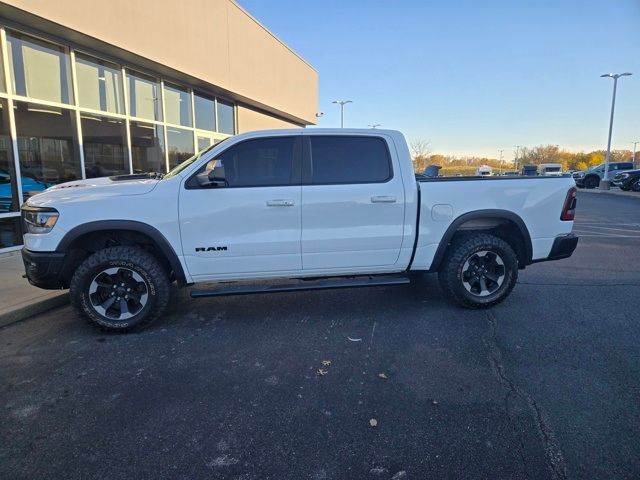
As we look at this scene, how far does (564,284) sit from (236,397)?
4967 millimetres

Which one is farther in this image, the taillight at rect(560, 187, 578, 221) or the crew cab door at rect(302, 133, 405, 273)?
the taillight at rect(560, 187, 578, 221)

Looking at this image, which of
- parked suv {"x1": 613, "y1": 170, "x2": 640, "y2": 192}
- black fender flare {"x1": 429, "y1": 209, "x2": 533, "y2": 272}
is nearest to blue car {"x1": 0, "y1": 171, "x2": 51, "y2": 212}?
black fender flare {"x1": 429, "y1": 209, "x2": 533, "y2": 272}

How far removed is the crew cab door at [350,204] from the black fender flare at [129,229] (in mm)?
1327

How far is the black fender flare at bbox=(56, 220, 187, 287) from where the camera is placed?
3.80 metres

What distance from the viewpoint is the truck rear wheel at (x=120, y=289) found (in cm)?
389

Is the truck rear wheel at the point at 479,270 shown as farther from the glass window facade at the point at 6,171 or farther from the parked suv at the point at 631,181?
the parked suv at the point at 631,181

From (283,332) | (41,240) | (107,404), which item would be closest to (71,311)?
(41,240)

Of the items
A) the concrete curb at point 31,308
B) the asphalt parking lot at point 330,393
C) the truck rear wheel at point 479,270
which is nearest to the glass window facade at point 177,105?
the concrete curb at point 31,308

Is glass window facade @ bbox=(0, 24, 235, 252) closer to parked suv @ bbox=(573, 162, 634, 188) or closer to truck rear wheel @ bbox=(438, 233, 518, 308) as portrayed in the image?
truck rear wheel @ bbox=(438, 233, 518, 308)

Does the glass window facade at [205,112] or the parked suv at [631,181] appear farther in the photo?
the parked suv at [631,181]

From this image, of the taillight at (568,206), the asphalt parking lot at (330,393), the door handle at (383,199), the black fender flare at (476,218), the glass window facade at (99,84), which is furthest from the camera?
the glass window facade at (99,84)

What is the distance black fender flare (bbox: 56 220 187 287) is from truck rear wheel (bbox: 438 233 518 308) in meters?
2.98

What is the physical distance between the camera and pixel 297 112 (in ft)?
63.1

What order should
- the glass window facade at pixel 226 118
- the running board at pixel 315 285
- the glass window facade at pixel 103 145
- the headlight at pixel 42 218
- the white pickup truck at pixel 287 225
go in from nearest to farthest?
the headlight at pixel 42 218, the white pickup truck at pixel 287 225, the running board at pixel 315 285, the glass window facade at pixel 103 145, the glass window facade at pixel 226 118
